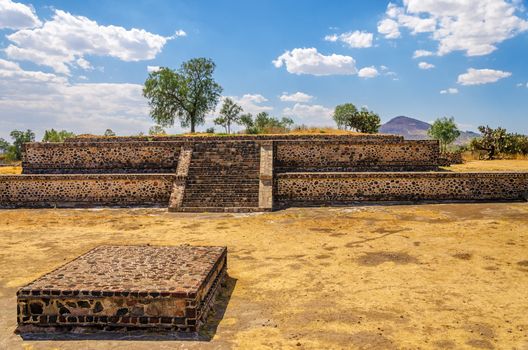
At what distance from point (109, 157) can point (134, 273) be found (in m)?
14.1

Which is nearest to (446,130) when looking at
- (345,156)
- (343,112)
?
(343,112)

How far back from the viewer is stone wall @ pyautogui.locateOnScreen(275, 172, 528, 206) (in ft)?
51.1

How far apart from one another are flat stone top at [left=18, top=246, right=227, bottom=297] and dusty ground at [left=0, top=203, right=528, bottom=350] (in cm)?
62

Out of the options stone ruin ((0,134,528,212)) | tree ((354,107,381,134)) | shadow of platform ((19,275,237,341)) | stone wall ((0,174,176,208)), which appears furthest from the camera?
tree ((354,107,381,134))

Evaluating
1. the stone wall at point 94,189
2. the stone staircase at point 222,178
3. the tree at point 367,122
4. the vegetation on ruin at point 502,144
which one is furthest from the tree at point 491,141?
the stone wall at point 94,189

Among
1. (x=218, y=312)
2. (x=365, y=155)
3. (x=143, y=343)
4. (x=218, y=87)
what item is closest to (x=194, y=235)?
(x=218, y=312)

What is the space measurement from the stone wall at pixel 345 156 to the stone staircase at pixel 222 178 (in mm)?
1571

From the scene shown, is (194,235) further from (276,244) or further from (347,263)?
(347,263)

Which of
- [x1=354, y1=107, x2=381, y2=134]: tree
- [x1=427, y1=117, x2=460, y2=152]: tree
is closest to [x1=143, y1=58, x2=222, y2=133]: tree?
[x1=354, y1=107, x2=381, y2=134]: tree

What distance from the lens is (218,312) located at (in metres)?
5.78

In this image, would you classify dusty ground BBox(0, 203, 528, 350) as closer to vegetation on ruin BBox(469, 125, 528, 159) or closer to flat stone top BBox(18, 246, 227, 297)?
flat stone top BBox(18, 246, 227, 297)

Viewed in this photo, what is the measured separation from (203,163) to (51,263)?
983 centimetres

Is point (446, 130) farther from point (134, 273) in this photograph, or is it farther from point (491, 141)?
point (134, 273)

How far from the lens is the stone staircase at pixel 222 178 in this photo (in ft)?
48.6
